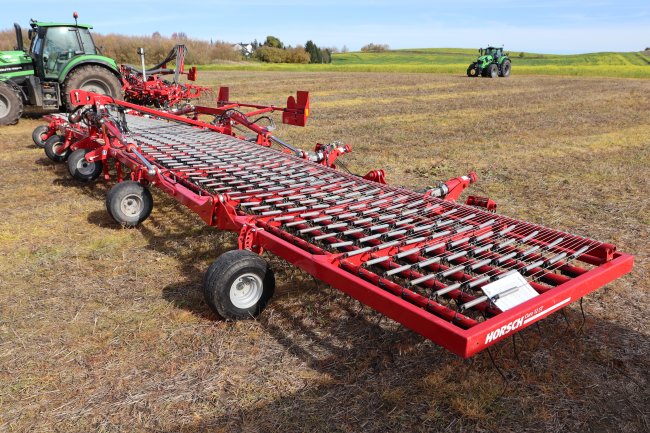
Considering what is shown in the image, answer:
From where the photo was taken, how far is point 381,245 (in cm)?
297

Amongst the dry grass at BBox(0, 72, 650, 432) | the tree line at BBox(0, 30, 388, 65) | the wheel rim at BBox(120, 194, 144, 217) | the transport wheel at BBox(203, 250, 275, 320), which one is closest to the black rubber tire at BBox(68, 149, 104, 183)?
the dry grass at BBox(0, 72, 650, 432)

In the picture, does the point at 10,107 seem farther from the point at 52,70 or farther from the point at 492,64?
the point at 492,64

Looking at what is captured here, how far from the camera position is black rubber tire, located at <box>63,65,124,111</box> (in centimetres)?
1089

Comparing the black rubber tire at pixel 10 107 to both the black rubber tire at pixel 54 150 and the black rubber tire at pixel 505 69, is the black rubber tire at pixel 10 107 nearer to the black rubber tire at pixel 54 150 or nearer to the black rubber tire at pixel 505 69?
the black rubber tire at pixel 54 150

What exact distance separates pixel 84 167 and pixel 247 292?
4.26m

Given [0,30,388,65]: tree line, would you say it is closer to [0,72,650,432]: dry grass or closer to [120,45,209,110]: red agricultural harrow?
[120,45,209,110]: red agricultural harrow

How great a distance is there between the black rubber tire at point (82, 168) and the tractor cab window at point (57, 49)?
616cm

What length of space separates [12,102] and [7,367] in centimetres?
1007

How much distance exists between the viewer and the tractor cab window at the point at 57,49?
36.4 feet

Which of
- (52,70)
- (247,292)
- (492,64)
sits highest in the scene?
(492,64)

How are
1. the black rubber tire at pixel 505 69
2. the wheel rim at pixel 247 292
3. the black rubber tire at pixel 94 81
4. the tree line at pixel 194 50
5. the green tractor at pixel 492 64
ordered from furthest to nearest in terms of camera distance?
1. the tree line at pixel 194 50
2. the black rubber tire at pixel 505 69
3. the green tractor at pixel 492 64
4. the black rubber tire at pixel 94 81
5. the wheel rim at pixel 247 292

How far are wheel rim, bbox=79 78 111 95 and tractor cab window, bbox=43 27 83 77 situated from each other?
2.07 feet

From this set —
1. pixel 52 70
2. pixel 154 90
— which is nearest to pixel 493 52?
pixel 154 90

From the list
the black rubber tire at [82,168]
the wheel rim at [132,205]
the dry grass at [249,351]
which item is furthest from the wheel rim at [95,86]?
the wheel rim at [132,205]
